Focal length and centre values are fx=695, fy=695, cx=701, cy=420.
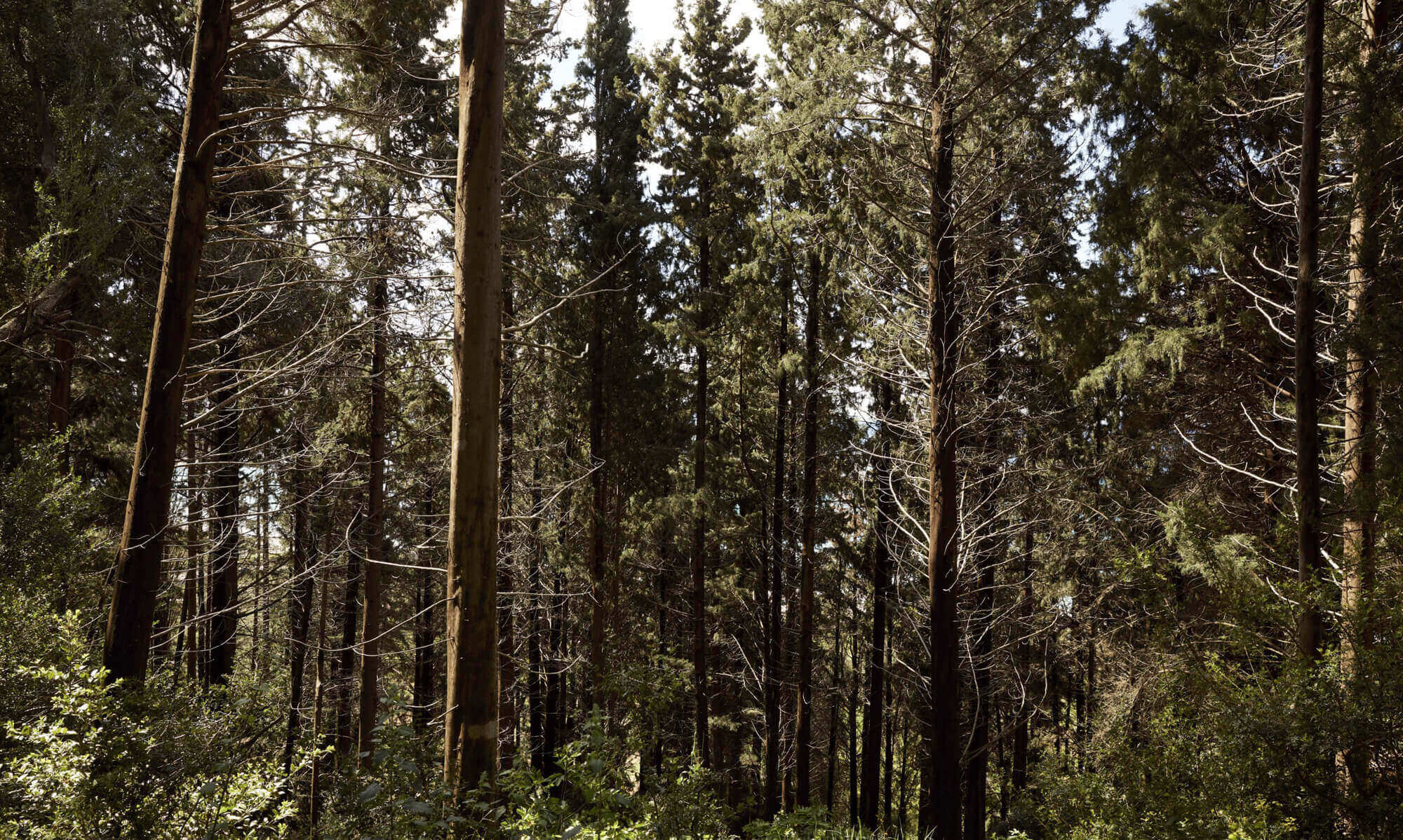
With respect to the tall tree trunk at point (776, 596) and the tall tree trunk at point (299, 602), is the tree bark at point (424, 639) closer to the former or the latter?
the tall tree trunk at point (299, 602)

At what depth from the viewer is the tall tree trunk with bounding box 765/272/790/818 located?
15.3 meters

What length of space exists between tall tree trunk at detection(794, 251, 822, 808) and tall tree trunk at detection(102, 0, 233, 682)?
34.0 feet

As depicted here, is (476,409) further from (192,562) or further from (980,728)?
(980,728)

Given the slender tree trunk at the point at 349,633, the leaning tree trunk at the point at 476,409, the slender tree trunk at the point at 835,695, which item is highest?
the leaning tree trunk at the point at 476,409

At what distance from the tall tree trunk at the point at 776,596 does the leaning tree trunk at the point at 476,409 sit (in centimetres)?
1039

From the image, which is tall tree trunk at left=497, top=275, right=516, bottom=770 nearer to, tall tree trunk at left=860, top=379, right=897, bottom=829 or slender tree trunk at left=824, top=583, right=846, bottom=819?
tall tree trunk at left=860, top=379, right=897, bottom=829

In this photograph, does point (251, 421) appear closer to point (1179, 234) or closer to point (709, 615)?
point (709, 615)

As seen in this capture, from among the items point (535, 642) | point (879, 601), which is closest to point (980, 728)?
point (879, 601)

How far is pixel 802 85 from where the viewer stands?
8.18m

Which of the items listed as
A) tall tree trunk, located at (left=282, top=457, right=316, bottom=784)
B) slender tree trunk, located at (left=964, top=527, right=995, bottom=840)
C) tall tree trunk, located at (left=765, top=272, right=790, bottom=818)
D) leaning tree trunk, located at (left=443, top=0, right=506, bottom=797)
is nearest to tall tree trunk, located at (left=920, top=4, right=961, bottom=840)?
slender tree trunk, located at (left=964, top=527, right=995, bottom=840)

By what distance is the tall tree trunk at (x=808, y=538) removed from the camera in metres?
13.7

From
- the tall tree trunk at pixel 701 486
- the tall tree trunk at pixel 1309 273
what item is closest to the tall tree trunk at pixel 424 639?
the tall tree trunk at pixel 701 486

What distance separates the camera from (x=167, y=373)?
535cm

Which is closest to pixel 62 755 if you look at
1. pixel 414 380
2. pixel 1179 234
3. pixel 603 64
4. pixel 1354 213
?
pixel 414 380
